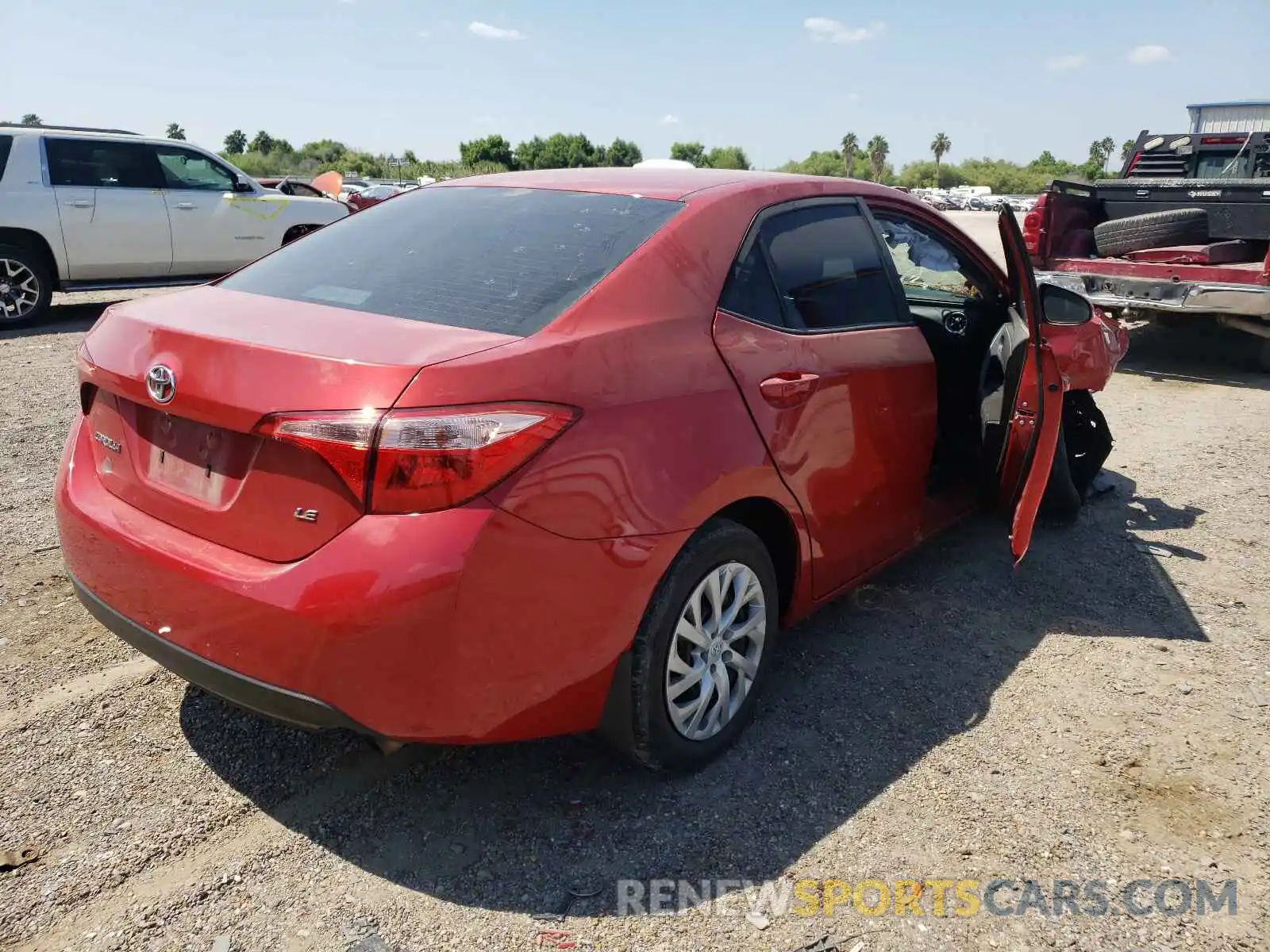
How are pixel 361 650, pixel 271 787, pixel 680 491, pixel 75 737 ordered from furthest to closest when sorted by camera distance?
1. pixel 75 737
2. pixel 271 787
3. pixel 680 491
4. pixel 361 650

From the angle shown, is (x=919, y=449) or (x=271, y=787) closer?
(x=271, y=787)

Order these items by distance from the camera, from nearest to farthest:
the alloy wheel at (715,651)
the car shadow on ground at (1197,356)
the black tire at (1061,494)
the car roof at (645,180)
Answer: the alloy wheel at (715,651) → the car roof at (645,180) → the black tire at (1061,494) → the car shadow on ground at (1197,356)

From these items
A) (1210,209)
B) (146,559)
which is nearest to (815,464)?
(146,559)

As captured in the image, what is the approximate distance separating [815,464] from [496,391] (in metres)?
1.28

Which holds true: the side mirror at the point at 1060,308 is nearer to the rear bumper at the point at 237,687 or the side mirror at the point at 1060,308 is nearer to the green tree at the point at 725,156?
the rear bumper at the point at 237,687

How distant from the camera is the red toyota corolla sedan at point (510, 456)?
6.92 ft

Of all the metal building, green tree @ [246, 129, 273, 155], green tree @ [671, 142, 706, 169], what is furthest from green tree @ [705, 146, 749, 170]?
the metal building

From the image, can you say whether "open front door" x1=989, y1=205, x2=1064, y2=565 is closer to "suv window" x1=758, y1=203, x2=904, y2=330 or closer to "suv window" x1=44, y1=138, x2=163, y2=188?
"suv window" x1=758, y1=203, x2=904, y2=330

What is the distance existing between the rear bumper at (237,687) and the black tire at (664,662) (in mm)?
705

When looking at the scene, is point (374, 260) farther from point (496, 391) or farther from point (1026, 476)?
point (1026, 476)

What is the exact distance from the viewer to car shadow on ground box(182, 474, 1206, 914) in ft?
8.09

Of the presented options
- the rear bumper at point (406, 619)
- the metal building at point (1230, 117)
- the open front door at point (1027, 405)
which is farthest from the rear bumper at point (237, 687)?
the metal building at point (1230, 117)

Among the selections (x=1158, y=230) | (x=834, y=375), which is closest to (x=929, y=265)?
(x=834, y=375)

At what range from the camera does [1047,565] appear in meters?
4.42
